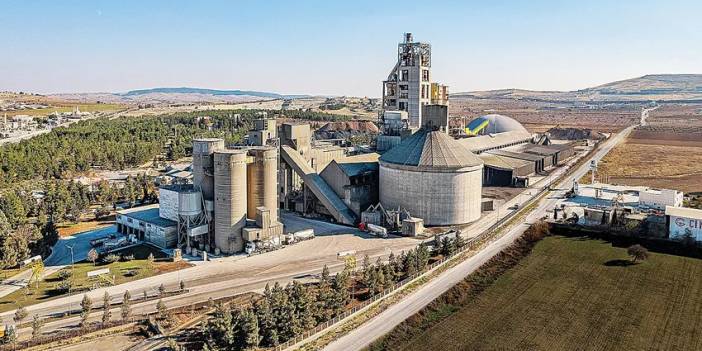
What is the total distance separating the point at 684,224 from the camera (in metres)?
61.7

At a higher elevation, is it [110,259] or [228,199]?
[228,199]

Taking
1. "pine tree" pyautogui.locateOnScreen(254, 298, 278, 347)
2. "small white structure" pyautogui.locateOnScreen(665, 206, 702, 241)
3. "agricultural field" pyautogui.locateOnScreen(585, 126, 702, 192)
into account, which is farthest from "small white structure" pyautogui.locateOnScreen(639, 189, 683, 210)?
"pine tree" pyautogui.locateOnScreen(254, 298, 278, 347)

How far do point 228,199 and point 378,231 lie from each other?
19.5 m

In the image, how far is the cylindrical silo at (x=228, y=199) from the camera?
60.4 metres

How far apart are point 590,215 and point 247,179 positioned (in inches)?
1743

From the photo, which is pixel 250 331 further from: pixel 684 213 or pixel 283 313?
pixel 684 213

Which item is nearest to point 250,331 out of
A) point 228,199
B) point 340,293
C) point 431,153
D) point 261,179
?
point 340,293

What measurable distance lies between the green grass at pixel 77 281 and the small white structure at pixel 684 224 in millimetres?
58073

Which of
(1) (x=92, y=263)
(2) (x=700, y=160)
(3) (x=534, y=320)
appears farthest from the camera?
(2) (x=700, y=160)

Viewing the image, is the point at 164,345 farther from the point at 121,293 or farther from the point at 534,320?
the point at 534,320

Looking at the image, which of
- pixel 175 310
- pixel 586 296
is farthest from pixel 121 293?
pixel 586 296

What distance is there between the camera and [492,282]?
51156 millimetres

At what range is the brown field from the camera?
10625 cm

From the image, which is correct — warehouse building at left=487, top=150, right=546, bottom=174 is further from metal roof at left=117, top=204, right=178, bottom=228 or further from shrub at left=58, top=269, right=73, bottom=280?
shrub at left=58, top=269, right=73, bottom=280
